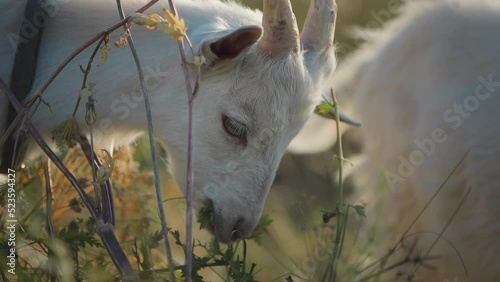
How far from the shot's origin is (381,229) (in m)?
5.09

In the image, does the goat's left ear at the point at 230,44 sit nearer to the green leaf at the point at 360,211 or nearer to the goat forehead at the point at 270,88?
the goat forehead at the point at 270,88

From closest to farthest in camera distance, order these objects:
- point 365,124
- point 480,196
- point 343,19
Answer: point 480,196, point 365,124, point 343,19

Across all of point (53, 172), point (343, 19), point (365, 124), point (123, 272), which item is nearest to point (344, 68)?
point (365, 124)

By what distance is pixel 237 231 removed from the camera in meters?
3.63

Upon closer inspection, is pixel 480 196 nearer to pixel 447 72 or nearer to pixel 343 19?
pixel 447 72

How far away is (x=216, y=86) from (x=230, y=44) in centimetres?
22

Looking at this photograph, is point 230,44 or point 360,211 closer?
point 360,211

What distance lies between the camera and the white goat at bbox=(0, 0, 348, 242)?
3.62 metres

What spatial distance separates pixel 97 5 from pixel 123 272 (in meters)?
1.49

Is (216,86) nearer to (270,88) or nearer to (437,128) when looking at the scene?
(270,88)

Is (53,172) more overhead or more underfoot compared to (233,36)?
more overhead

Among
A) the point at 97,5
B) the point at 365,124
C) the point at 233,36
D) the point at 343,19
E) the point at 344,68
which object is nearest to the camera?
the point at 233,36

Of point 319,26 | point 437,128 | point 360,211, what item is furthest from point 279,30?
point 437,128

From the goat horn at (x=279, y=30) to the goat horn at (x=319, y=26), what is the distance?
Result: 0.62ft
